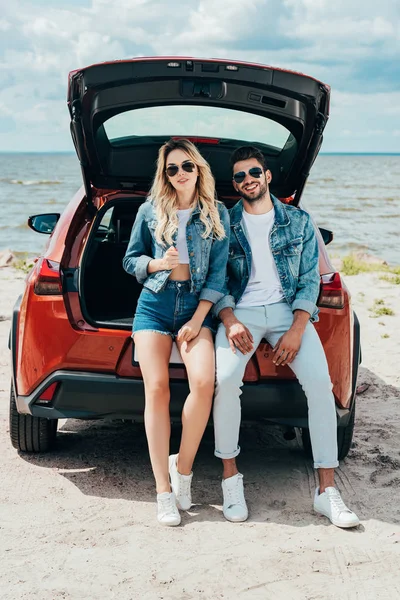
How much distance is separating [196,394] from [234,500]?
1.69 ft

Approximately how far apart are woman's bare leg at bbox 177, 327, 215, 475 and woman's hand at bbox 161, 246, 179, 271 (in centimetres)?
37

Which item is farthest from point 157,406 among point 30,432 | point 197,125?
point 197,125

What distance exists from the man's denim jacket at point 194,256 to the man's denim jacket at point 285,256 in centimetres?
9

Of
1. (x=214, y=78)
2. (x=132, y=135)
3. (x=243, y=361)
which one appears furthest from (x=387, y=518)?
(x=132, y=135)

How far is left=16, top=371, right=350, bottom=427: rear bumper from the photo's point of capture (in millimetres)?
3520

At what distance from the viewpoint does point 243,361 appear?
11.5 ft

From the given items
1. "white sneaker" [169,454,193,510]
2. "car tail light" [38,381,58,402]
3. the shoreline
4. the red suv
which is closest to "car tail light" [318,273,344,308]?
the red suv

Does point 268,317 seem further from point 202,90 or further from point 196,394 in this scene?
point 202,90

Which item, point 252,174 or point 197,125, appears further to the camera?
point 197,125

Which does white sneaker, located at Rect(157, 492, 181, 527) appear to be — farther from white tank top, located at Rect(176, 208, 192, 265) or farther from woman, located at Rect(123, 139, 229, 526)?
white tank top, located at Rect(176, 208, 192, 265)

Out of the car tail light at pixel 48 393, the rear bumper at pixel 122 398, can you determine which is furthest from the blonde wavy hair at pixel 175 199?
the car tail light at pixel 48 393

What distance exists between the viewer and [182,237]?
3.74 metres

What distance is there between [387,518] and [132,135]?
2469 millimetres

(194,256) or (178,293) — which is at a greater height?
(194,256)
